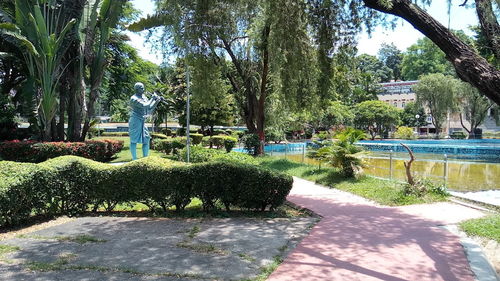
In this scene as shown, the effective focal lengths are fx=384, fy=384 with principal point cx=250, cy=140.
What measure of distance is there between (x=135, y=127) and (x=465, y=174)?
1457cm

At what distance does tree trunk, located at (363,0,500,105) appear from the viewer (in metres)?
5.05

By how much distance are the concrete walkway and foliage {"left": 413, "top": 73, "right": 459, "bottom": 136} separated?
43561 mm

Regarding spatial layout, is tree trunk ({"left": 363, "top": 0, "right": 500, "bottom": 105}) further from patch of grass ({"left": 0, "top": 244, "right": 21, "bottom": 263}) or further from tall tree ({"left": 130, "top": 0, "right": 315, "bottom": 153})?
patch of grass ({"left": 0, "top": 244, "right": 21, "bottom": 263})

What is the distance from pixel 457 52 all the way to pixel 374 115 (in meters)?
45.1

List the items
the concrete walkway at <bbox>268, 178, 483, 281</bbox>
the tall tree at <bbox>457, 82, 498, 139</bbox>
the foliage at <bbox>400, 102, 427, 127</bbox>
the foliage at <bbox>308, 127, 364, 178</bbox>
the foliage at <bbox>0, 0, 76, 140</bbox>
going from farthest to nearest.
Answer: the foliage at <bbox>400, 102, 427, 127</bbox>
the tall tree at <bbox>457, 82, 498, 139</bbox>
the foliage at <bbox>0, 0, 76, 140</bbox>
the foliage at <bbox>308, 127, 364, 178</bbox>
the concrete walkway at <bbox>268, 178, 483, 281</bbox>

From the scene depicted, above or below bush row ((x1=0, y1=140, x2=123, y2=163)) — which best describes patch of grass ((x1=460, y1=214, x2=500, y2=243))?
below

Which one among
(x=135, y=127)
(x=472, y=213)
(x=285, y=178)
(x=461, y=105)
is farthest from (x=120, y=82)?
(x=461, y=105)

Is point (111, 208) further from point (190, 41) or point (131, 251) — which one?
point (190, 41)

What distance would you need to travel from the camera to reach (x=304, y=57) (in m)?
12.2

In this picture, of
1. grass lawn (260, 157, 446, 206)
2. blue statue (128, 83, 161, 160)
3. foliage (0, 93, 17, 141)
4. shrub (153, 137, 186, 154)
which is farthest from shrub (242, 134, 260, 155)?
foliage (0, 93, 17, 141)

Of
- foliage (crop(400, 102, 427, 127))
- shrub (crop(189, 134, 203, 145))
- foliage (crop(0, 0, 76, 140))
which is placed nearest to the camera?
foliage (crop(0, 0, 76, 140))

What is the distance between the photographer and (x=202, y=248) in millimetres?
5863

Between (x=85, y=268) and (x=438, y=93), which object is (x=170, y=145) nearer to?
(x=85, y=268)

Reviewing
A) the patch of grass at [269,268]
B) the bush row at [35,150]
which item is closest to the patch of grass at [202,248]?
the patch of grass at [269,268]
